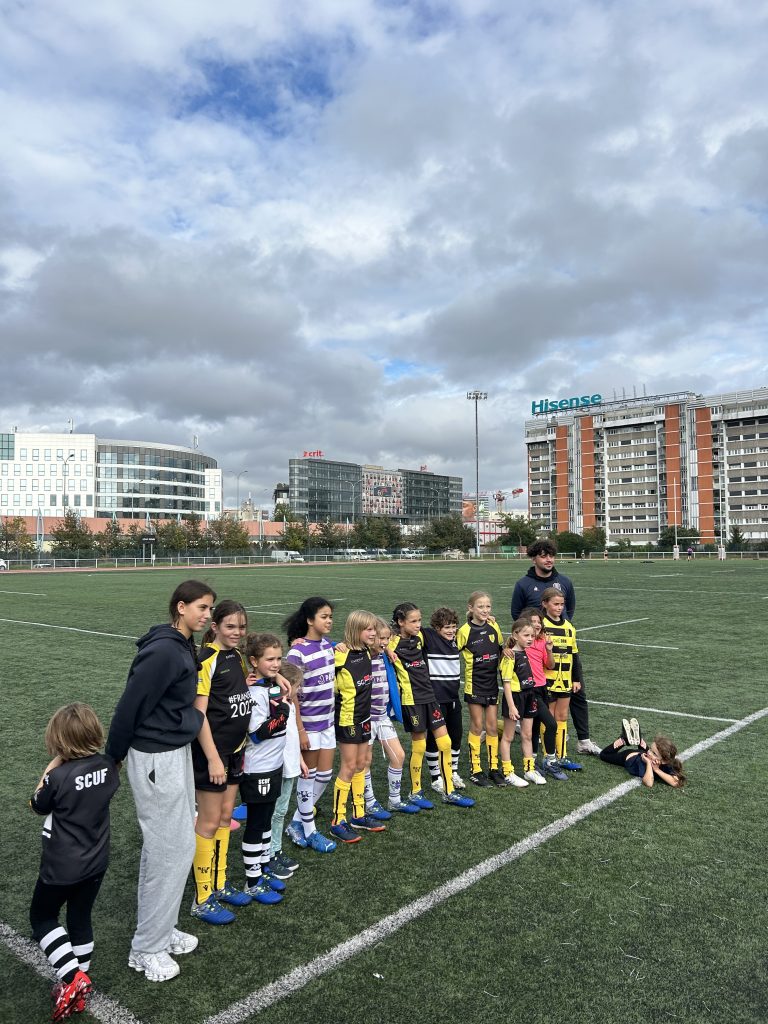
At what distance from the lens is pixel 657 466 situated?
375ft

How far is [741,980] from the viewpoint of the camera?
3.22 metres

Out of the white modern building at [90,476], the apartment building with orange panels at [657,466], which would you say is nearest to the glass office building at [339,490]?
the apartment building with orange panels at [657,466]

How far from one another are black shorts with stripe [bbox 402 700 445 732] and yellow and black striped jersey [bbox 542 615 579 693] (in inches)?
55.3

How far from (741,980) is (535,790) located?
2.59 m

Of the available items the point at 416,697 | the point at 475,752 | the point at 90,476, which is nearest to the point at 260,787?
the point at 416,697

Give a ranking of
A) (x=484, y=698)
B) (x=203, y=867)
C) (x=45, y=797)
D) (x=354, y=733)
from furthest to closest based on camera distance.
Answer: (x=484, y=698) < (x=354, y=733) < (x=203, y=867) < (x=45, y=797)

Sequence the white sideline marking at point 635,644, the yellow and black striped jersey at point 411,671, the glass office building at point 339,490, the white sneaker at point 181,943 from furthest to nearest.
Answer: the glass office building at point 339,490 < the white sideline marking at point 635,644 < the yellow and black striped jersey at point 411,671 < the white sneaker at point 181,943

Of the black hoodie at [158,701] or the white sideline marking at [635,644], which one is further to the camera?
the white sideline marking at [635,644]

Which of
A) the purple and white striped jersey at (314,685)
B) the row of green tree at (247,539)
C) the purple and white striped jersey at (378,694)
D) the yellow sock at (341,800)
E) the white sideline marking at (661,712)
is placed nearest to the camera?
the purple and white striped jersey at (314,685)

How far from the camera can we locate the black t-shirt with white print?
307cm

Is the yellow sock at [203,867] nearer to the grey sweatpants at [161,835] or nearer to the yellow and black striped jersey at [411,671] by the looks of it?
the grey sweatpants at [161,835]

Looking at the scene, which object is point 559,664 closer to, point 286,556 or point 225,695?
point 225,695

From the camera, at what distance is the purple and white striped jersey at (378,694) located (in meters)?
5.07

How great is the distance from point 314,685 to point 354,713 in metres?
0.37
